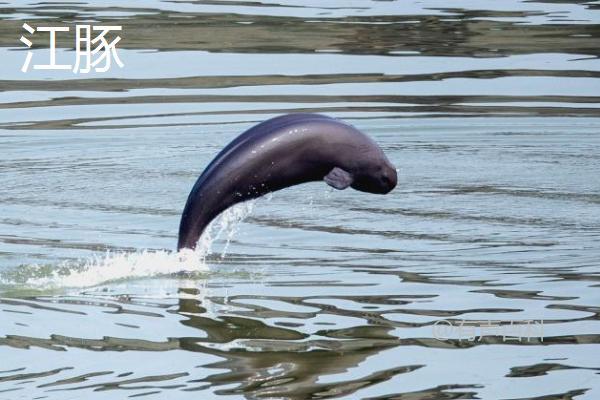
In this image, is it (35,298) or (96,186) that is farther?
(96,186)

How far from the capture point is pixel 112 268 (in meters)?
10.6

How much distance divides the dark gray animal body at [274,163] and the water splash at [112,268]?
0.37m

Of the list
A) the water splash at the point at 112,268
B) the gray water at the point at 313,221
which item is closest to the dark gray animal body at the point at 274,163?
the water splash at the point at 112,268

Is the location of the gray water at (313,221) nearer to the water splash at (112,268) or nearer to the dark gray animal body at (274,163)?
the water splash at (112,268)

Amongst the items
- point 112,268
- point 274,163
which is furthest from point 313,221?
point 274,163

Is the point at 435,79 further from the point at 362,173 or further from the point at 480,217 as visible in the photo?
the point at 362,173

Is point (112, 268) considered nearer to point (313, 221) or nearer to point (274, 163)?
point (274, 163)

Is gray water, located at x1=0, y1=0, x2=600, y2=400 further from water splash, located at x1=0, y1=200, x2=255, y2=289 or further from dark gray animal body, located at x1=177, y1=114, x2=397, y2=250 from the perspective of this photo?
dark gray animal body, located at x1=177, y1=114, x2=397, y2=250

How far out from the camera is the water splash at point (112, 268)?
1031 centimetres

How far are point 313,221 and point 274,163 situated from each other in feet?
8.12

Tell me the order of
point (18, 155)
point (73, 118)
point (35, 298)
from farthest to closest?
point (73, 118)
point (18, 155)
point (35, 298)

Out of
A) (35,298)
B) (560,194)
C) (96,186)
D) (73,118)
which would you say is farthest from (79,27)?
(35,298)

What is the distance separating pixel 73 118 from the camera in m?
16.9

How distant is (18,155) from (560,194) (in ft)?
15.6
